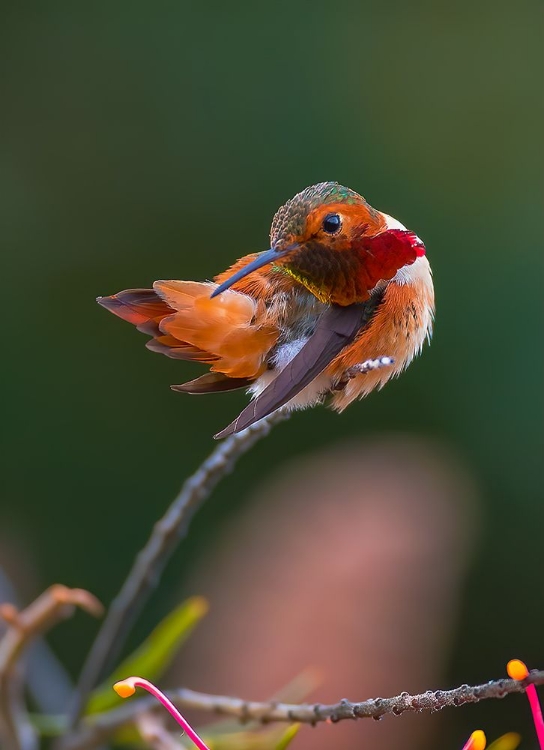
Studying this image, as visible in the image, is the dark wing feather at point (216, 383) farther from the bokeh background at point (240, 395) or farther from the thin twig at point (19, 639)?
the bokeh background at point (240, 395)

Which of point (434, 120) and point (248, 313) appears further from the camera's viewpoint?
point (434, 120)

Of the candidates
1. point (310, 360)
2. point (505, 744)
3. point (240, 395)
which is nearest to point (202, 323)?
point (310, 360)

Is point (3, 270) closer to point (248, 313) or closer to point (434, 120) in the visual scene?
point (434, 120)

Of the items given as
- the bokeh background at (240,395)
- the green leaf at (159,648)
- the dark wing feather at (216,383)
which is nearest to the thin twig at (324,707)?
the green leaf at (159,648)

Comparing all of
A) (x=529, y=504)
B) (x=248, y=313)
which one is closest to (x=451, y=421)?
(x=529, y=504)

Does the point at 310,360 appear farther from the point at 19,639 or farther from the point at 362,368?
the point at 19,639

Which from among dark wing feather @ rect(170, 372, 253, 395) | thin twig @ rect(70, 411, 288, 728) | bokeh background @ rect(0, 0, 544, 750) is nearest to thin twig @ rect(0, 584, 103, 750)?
thin twig @ rect(70, 411, 288, 728)
